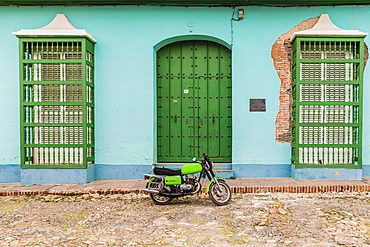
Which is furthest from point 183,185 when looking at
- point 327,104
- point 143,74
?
point 327,104

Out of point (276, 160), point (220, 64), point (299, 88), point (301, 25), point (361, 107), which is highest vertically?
point (301, 25)

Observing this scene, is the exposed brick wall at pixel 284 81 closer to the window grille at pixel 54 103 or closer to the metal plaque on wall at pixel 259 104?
the metal plaque on wall at pixel 259 104

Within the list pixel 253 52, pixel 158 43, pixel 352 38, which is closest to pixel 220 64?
pixel 253 52

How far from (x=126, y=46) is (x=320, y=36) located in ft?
13.2

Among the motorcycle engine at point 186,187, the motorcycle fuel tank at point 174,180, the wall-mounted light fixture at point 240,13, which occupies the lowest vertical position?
the motorcycle engine at point 186,187

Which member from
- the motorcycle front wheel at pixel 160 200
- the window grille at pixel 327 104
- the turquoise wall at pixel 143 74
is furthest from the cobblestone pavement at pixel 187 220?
the turquoise wall at pixel 143 74

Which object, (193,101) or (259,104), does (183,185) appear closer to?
(193,101)

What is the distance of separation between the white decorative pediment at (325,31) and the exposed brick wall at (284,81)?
262 mm

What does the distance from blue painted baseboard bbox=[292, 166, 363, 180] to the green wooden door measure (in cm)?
157

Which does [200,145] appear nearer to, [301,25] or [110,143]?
[110,143]

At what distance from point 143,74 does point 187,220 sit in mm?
3590

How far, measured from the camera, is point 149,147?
693cm

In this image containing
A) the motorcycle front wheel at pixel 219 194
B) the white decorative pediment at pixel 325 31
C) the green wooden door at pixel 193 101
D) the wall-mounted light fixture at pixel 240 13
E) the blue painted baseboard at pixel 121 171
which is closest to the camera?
the motorcycle front wheel at pixel 219 194

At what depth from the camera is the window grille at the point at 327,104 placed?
654 centimetres
